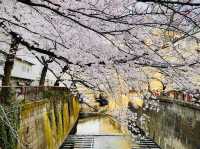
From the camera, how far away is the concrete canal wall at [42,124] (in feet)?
47.7

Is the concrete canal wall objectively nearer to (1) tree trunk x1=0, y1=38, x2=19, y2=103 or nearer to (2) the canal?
(1) tree trunk x1=0, y1=38, x2=19, y2=103

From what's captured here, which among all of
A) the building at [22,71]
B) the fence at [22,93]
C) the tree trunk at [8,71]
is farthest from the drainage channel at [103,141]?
the building at [22,71]

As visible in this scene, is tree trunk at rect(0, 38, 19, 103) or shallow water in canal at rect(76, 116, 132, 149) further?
shallow water in canal at rect(76, 116, 132, 149)

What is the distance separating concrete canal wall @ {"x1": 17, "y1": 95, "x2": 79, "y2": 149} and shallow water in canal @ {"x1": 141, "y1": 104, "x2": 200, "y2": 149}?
6.34 metres

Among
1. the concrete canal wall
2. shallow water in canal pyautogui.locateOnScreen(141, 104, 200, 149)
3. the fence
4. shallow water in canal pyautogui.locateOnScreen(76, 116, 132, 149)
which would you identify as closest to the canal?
shallow water in canal pyautogui.locateOnScreen(76, 116, 132, 149)

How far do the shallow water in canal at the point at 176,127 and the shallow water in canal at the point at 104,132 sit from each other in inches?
87.9

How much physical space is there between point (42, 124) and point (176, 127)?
882cm

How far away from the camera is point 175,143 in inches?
976

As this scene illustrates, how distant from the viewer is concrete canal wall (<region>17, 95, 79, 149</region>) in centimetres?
1453

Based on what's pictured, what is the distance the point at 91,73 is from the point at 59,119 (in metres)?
11.1

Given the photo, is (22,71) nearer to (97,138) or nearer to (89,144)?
(97,138)

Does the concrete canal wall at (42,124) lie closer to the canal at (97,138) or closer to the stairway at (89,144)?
the stairway at (89,144)

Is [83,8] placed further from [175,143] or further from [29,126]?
[175,143]

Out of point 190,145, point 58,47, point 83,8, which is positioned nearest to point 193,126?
point 190,145
